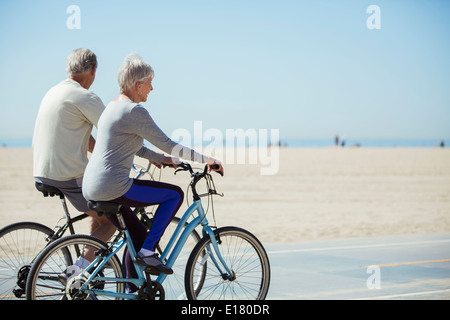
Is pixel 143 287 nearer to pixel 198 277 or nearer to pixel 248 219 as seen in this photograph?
pixel 198 277

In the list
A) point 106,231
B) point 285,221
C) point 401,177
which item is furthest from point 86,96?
point 401,177

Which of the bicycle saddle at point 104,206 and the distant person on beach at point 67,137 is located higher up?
the distant person on beach at point 67,137

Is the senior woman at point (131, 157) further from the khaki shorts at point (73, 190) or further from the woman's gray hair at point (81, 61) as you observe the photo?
the woman's gray hair at point (81, 61)

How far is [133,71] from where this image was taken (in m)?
4.47

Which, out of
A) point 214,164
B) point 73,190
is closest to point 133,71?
point 214,164

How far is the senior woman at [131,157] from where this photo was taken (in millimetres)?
4344

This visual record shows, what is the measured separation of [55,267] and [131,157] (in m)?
1.04

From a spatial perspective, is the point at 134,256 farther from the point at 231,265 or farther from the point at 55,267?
the point at 231,265

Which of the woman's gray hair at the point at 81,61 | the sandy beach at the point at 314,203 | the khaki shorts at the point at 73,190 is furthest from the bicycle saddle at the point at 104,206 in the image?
the sandy beach at the point at 314,203

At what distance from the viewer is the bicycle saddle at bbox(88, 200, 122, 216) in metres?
4.39

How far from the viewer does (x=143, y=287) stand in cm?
459

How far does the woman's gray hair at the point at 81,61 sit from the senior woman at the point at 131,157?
0.54 metres
